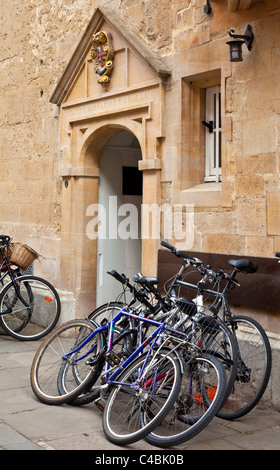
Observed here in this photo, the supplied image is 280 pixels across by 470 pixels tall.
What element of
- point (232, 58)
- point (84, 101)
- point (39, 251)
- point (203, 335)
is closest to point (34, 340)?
point (39, 251)

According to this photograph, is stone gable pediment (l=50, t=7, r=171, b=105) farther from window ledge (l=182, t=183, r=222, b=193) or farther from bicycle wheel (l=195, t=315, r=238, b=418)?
bicycle wheel (l=195, t=315, r=238, b=418)

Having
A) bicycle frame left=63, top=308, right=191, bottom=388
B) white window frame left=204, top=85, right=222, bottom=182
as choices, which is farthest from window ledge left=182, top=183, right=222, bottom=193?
bicycle frame left=63, top=308, right=191, bottom=388

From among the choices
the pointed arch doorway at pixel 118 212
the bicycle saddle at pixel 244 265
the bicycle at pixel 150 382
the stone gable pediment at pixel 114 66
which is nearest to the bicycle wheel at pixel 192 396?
the bicycle at pixel 150 382

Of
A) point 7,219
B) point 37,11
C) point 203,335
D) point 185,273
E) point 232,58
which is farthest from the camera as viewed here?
point 7,219

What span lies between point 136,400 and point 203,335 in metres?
0.77

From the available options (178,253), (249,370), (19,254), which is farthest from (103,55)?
(249,370)

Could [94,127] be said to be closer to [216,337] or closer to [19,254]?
[19,254]

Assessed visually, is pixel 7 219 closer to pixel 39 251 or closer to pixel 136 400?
pixel 39 251

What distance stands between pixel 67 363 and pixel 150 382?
3.95ft

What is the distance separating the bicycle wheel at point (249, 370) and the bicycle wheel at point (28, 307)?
11.7ft

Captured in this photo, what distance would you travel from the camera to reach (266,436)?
16.4 feet

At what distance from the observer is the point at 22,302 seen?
28.4ft

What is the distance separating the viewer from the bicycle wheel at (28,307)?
8.49 m

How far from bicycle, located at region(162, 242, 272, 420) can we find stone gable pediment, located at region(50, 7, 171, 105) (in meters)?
2.92
